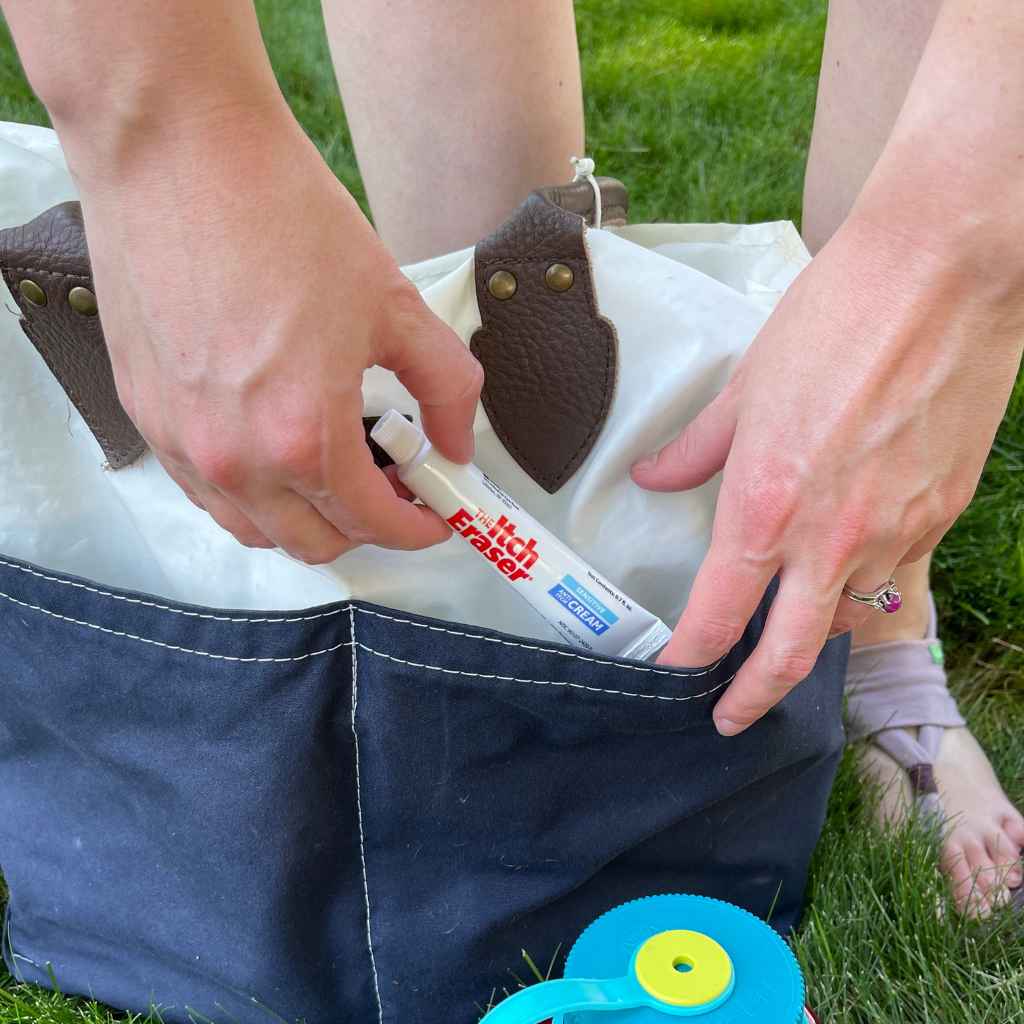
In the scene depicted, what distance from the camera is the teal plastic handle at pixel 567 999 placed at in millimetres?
588

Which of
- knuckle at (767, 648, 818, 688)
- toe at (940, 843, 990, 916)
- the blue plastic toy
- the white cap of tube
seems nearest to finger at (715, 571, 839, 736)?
knuckle at (767, 648, 818, 688)

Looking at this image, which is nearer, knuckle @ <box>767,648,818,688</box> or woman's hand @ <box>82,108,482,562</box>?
woman's hand @ <box>82,108,482,562</box>

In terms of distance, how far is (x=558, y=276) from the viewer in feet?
2.41

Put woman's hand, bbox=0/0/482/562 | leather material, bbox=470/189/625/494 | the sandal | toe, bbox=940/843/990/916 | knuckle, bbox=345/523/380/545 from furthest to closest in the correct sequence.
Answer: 1. the sandal
2. toe, bbox=940/843/990/916
3. leather material, bbox=470/189/625/494
4. knuckle, bbox=345/523/380/545
5. woman's hand, bbox=0/0/482/562

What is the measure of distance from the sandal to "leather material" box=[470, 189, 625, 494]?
473 mm

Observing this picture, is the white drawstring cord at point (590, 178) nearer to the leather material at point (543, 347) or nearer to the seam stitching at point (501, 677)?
the leather material at point (543, 347)

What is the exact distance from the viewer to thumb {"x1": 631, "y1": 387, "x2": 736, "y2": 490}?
682 mm

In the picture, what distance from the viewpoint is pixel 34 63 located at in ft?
1.76

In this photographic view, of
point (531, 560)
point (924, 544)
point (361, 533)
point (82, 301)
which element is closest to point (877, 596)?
point (924, 544)

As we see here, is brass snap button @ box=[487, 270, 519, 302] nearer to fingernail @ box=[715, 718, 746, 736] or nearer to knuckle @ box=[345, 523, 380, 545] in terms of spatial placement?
knuckle @ box=[345, 523, 380, 545]

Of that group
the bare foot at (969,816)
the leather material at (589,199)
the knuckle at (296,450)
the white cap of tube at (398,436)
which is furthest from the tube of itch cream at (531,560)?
the bare foot at (969,816)

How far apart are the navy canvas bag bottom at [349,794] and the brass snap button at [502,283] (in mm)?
224

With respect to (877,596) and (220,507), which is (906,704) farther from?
(220,507)

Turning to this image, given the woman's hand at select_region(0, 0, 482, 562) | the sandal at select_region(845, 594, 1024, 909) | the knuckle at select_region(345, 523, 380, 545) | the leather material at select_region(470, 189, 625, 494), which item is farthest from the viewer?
the sandal at select_region(845, 594, 1024, 909)
